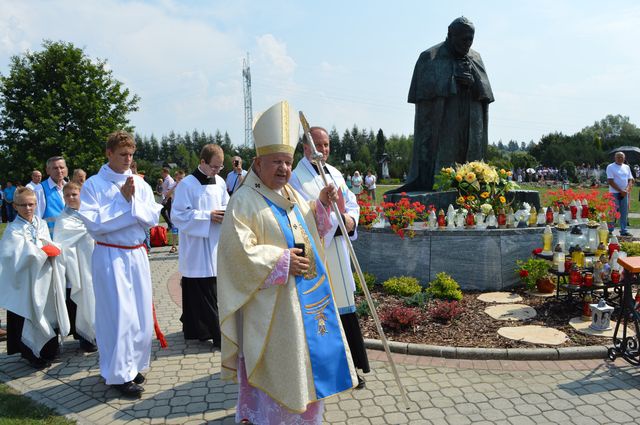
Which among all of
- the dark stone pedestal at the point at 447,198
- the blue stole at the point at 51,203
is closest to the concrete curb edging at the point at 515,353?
the dark stone pedestal at the point at 447,198

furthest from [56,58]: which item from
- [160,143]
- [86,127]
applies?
[160,143]

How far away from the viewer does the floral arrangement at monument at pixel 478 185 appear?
8.23 metres

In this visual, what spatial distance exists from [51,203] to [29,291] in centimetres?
192

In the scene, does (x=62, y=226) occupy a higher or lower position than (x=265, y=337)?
higher

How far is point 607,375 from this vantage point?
4.64 m

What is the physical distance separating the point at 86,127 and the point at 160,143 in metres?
65.8

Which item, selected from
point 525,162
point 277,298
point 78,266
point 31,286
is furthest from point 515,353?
point 525,162

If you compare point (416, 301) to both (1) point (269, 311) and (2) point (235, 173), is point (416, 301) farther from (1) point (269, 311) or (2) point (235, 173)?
(2) point (235, 173)

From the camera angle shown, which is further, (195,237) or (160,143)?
(160,143)

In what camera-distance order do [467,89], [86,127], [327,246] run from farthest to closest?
[86,127], [467,89], [327,246]

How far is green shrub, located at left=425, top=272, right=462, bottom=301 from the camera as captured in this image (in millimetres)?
6879

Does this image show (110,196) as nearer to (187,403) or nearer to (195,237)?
(195,237)

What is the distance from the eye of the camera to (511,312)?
632 cm

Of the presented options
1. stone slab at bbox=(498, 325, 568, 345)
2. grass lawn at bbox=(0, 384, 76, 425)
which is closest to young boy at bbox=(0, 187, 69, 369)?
grass lawn at bbox=(0, 384, 76, 425)
